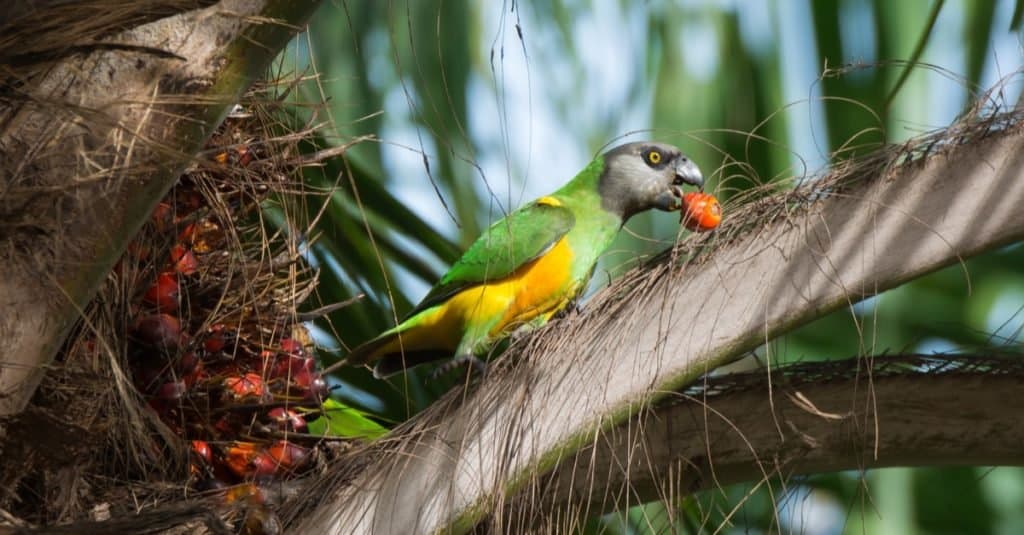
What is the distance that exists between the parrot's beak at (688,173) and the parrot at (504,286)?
12.3 inches

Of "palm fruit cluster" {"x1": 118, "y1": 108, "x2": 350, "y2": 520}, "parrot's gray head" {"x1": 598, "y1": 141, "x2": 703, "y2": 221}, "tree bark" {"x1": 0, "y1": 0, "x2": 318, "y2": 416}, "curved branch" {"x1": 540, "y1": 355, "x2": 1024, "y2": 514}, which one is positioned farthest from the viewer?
"parrot's gray head" {"x1": 598, "y1": 141, "x2": 703, "y2": 221}

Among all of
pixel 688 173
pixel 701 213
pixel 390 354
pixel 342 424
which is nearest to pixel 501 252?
pixel 390 354

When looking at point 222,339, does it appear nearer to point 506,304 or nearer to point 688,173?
point 506,304

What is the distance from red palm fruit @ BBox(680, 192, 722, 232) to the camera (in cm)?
247

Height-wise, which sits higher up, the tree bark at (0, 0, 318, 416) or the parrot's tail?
the tree bark at (0, 0, 318, 416)

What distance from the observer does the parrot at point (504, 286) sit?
3.35 m

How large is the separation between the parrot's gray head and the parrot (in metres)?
0.09

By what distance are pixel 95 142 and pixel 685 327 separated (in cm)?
102

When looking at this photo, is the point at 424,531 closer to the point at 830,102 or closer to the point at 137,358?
the point at 137,358

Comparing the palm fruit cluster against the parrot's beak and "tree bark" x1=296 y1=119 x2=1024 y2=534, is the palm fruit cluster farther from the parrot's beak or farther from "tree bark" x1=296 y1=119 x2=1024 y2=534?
the parrot's beak

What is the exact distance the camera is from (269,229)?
3.30 meters

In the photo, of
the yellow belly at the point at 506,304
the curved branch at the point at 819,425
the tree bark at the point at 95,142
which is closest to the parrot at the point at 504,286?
the yellow belly at the point at 506,304

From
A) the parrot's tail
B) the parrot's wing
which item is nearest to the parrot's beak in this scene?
the parrot's wing

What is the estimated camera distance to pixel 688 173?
4.03 metres
